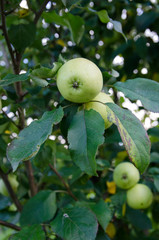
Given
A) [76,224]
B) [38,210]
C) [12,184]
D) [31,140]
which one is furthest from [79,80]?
[12,184]

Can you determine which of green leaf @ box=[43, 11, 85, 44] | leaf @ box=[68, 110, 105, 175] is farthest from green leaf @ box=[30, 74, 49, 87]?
green leaf @ box=[43, 11, 85, 44]

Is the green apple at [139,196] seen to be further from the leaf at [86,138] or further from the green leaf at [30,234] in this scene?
the leaf at [86,138]

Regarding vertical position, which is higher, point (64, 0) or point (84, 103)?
point (64, 0)

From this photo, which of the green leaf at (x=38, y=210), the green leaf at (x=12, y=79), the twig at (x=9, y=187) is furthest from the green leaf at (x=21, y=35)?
the green leaf at (x=38, y=210)

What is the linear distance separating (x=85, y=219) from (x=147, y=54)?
1127 mm

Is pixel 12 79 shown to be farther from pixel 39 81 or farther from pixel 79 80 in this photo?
pixel 79 80

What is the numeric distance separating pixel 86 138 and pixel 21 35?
1.70 feet

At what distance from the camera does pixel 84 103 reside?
2.62 feet

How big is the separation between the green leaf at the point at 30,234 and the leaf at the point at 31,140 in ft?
1.25

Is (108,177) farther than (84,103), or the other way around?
(108,177)

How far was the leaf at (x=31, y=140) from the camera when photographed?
0.63m

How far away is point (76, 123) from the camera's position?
745mm

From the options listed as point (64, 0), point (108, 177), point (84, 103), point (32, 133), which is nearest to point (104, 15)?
point (64, 0)

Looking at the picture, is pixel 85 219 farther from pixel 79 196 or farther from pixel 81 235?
pixel 79 196
